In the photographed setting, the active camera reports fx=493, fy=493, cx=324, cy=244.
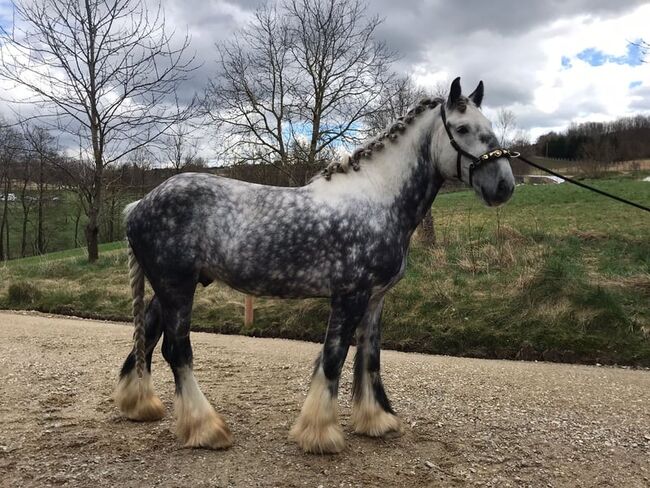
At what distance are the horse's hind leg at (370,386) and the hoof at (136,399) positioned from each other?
1682mm

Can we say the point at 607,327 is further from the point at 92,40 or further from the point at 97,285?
the point at 92,40

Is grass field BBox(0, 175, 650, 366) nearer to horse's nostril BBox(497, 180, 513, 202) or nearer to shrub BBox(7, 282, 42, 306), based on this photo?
shrub BBox(7, 282, 42, 306)

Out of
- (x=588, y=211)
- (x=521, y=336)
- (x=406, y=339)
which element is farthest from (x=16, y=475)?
(x=588, y=211)

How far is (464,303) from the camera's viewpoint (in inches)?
323

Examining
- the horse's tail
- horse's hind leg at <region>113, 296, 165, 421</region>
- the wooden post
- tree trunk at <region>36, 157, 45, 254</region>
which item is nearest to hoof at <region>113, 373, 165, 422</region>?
horse's hind leg at <region>113, 296, 165, 421</region>

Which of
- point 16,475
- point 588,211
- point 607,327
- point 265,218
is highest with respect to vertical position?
point 588,211

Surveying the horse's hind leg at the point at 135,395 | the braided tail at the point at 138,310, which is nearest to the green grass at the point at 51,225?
the horse's hind leg at the point at 135,395

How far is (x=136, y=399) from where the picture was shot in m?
4.07

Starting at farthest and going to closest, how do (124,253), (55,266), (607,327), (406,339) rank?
(124,253) → (55,266) → (406,339) → (607,327)

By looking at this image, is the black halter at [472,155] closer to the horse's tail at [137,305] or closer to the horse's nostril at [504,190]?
the horse's nostril at [504,190]

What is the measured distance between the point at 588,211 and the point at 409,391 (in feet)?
54.3

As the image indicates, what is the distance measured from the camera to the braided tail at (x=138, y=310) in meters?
3.62

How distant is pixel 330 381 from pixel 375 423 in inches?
28.1

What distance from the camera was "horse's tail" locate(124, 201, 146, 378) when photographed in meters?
3.62
